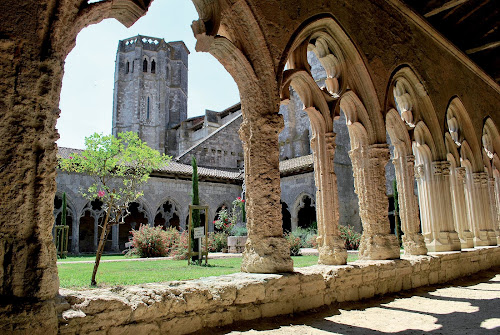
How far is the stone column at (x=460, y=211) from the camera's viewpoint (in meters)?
7.18

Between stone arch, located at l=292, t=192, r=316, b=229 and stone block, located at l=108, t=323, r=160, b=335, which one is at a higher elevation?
stone arch, located at l=292, t=192, r=316, b=229

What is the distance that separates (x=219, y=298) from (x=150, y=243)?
29.2 ft

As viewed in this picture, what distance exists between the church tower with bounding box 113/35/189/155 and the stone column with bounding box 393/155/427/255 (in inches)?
1124

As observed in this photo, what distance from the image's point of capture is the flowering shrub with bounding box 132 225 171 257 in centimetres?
1122

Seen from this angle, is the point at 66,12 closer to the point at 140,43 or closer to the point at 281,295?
the point at 281,295

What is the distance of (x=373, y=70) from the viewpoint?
5328mm

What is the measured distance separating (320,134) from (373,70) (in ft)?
4.76

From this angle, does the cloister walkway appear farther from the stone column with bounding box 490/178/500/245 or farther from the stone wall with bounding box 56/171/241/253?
the stone wall with bounding box 56/171/241/253

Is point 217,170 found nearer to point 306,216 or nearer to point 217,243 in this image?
point 306,216

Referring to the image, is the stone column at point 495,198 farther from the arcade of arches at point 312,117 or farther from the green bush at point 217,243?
the green bush at point 217,243

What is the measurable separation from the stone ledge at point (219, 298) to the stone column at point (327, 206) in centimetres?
21

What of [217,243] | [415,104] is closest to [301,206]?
[217,243]

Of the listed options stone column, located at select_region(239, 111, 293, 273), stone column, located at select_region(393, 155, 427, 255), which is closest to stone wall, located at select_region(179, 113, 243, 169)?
stone column, located at select_region(393, 155, 427, 255)

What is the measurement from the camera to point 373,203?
198 inches
